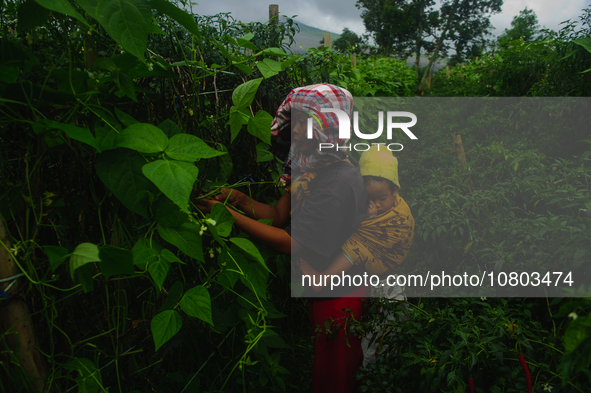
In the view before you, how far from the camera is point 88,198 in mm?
985

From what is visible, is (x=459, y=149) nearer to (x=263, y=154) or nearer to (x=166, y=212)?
(x=263, y=154)

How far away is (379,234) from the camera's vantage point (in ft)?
4.99

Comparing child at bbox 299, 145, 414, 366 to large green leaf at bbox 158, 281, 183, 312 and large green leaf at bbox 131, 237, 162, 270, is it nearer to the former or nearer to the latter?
large green leaf at bbox 158, 281, 183, 312

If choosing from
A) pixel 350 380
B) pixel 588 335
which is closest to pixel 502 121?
pixel 350 380

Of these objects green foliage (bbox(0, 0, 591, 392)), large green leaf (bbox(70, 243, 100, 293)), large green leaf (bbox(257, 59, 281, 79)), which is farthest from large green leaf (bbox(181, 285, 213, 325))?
large green leaf (bbox(257, 59, 281, 79))

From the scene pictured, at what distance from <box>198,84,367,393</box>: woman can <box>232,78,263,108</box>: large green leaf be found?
34 centimetres

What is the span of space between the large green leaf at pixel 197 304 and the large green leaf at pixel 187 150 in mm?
348

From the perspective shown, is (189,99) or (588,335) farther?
(189,99)

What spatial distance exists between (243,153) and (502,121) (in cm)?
373

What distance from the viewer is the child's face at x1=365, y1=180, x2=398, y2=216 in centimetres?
160

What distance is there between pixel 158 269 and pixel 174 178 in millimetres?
239

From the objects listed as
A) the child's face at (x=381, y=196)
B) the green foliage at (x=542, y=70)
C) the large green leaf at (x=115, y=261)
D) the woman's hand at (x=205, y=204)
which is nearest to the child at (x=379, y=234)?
the child's face at (x=381, y=196)

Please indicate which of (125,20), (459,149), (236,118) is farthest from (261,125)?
(459,149)

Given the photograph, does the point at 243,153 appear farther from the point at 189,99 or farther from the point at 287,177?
the point at 189,99
